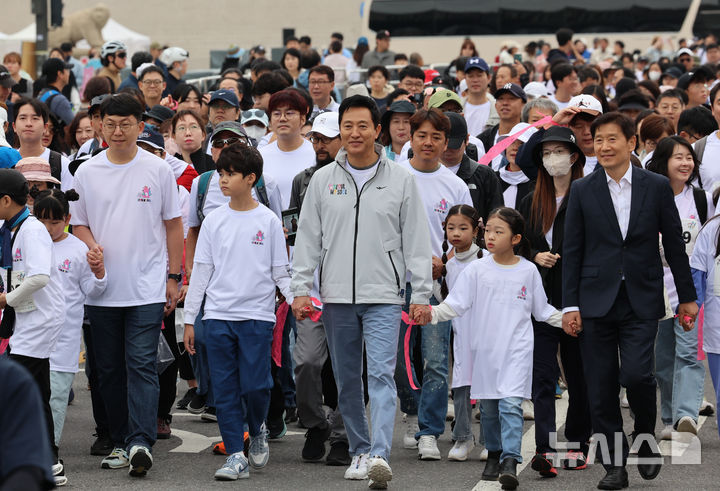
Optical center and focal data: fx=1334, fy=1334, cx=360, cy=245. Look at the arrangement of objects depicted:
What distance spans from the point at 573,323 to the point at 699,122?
3.95 meters

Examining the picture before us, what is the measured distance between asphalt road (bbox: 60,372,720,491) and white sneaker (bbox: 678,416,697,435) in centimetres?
14

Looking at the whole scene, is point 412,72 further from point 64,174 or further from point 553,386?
point 553,386

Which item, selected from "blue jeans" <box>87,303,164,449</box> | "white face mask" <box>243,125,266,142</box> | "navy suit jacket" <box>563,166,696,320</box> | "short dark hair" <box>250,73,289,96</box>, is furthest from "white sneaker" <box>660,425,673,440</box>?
"short dark hair" <box>250,73,289,96</box>

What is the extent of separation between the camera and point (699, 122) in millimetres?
10641

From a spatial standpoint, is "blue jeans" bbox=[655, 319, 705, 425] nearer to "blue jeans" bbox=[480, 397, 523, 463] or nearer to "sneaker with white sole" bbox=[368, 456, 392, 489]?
"blue jeans" bbox=[480, 397, 523, 463]

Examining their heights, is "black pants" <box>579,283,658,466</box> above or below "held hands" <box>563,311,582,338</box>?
below

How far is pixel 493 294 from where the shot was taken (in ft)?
24.8

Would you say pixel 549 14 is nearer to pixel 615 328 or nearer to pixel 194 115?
pixel 194 115

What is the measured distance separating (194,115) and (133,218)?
2.37 m

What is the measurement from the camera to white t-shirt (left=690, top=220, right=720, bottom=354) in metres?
7.96

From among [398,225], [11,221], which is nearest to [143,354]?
[11,221]

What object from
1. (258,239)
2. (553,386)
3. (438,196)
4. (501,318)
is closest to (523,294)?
(501,318)

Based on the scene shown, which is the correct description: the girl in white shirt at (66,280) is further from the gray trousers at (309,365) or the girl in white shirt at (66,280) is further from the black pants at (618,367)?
the black pants at (618,367)

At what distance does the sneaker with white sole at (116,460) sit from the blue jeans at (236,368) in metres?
0.68
